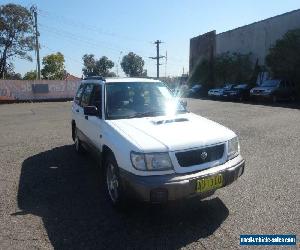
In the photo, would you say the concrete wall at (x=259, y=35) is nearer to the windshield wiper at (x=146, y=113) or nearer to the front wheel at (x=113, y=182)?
the windshield wiper at (x=146, y=113)

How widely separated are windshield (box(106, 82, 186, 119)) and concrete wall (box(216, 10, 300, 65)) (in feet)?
88.0

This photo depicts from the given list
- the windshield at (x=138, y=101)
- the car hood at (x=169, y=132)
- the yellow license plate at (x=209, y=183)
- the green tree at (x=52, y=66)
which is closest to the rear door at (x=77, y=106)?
the windshield at (x=138, y=101)

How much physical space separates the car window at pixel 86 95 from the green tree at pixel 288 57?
912 inches

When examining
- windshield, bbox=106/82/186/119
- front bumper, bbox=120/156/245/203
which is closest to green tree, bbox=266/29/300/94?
windshield, bbox=106/82/186/119

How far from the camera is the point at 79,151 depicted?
805cm

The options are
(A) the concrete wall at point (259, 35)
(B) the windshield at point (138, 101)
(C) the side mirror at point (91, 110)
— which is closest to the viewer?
(C) the side mirror at point (91, 110)

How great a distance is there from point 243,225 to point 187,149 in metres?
1.14

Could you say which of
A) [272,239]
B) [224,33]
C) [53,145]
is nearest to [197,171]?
[272,239]

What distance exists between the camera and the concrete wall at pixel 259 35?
29859 millimetres

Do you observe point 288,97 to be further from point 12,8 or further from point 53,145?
point 12,8

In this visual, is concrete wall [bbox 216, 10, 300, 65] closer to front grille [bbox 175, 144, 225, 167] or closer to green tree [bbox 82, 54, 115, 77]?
front grille [bbox 175, 144, 225, 167]

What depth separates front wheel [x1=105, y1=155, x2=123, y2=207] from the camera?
14.9 feet

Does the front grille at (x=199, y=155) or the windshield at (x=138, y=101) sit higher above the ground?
the windshield at (x=138, y=101)

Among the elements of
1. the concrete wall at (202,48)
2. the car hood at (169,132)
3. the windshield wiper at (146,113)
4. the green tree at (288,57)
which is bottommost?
the car hood at (169,132)
